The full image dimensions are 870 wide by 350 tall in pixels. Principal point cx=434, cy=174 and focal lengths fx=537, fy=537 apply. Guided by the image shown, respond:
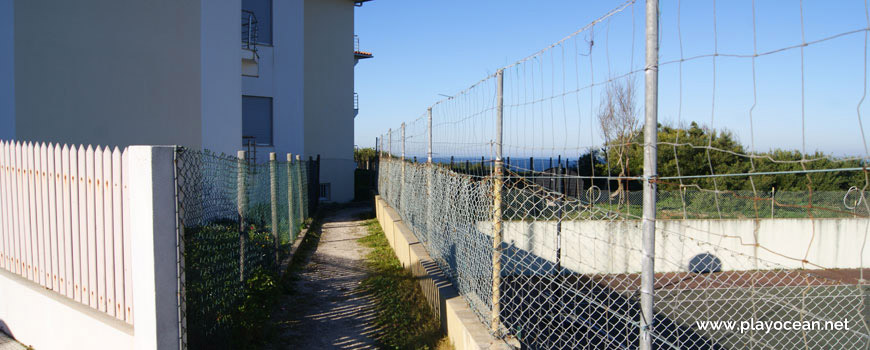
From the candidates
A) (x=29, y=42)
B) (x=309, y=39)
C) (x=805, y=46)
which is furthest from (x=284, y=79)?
(x=805, y=46)

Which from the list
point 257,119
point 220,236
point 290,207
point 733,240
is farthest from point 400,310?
point 257,119

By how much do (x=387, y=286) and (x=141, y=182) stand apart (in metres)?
4.13

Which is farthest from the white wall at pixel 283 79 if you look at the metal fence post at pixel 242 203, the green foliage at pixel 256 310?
the metal fence post at pixel 242 203

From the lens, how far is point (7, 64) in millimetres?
8328

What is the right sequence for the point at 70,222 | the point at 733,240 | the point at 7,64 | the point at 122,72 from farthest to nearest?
1. the point at 733,240
2. the point at 122,72
3. the point at 7,64
4. the point at 70,222

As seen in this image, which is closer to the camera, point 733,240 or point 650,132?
point 650,132

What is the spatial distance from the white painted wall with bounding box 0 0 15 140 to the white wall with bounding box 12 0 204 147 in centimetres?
8

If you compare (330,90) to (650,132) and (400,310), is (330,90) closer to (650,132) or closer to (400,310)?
(400,310)

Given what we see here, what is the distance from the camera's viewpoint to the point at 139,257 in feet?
10.3

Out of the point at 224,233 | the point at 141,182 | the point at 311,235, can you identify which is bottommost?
the point at 311,235

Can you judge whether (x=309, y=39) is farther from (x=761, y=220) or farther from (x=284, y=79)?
(x=761, y=220)

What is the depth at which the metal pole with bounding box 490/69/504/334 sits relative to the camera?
3525mm

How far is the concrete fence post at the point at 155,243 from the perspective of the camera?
307 centimetres

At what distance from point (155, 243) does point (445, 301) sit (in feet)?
7.91
